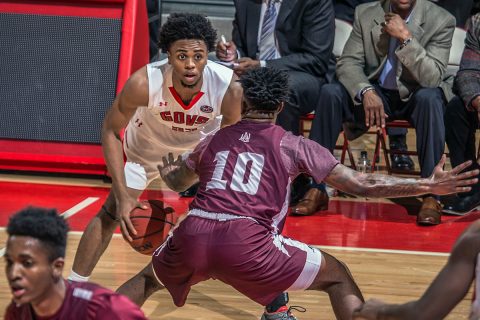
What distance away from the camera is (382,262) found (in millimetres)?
6703

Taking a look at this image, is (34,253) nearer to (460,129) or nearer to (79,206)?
(79,206)

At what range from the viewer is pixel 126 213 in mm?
5371

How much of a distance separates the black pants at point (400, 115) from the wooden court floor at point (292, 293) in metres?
1.18

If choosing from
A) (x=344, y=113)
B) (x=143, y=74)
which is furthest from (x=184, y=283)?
(x=344, y=113)

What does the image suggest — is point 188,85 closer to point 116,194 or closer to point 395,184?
point 116,194

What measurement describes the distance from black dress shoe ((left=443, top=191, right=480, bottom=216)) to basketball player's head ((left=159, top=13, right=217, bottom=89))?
3.01m

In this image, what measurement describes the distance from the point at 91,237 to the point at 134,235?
0.44 metres

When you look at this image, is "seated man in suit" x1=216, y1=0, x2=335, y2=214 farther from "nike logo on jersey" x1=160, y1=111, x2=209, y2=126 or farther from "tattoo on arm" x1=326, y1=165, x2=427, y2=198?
"tattoo on arm" x1=326, y1=165, x2=427, y2=198

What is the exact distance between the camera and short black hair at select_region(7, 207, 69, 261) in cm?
323

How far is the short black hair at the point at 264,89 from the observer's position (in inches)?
193

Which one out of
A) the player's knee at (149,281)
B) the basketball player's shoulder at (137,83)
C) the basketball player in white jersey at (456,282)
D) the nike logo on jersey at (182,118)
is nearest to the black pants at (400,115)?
the nike logo on jersey at (182,118)

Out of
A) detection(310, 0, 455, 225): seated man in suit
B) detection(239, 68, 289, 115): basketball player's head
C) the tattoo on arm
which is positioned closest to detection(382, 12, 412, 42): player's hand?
detection(310, 0, 455, 225): seated man in suit

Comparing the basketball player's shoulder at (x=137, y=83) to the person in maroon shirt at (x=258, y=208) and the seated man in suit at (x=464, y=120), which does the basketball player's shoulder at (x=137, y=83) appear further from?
the seated man in suit at (x=464, y=120)

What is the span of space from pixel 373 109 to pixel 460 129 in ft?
2.41
